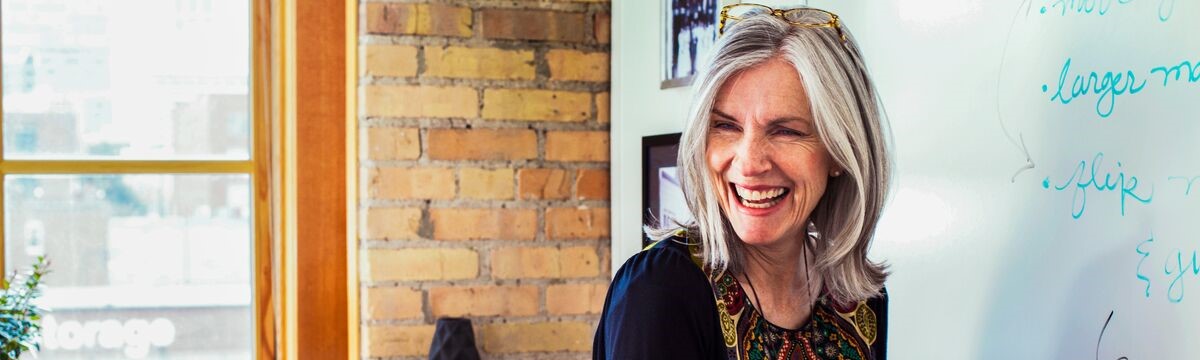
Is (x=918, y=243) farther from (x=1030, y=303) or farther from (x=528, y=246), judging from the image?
(x=528, y=246)

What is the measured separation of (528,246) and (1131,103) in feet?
5.29

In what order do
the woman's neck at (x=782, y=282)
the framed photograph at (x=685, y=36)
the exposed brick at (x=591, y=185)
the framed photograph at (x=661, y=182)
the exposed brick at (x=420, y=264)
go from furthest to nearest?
the exposed brick at (x=591, y=185) < the exposed brick at (x=420, y=264) < the framed photograph at (x=661, y=182) < the framed photograph at (x=685, y=36) < the woman's neck at (x=782, y=282)

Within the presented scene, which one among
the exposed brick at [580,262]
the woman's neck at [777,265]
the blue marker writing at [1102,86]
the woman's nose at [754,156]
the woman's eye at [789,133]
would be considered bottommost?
the exposed brick at [580,262]

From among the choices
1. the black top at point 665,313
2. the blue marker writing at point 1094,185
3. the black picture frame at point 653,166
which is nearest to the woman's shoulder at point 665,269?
the black top at point 665,313

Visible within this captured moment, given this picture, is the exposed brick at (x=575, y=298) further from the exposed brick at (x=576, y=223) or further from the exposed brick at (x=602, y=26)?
the exposed brick at (x=602, y=26)

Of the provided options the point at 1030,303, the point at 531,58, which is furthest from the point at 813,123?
the point at 531,58

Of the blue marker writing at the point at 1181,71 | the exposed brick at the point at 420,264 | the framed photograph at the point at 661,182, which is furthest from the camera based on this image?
the exposed brick at the point at 420,264

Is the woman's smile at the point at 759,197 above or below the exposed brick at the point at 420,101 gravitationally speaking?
below

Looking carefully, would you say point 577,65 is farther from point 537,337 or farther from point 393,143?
point 537,337

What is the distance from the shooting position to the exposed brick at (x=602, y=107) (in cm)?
252

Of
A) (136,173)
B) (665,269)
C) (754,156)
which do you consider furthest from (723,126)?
(136,173)

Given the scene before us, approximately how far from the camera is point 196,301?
8.86 ft

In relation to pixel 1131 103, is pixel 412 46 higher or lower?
higher

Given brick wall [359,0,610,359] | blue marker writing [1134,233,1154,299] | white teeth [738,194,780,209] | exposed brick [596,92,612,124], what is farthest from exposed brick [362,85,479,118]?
blue marker writing [1134,233,1154,299]
